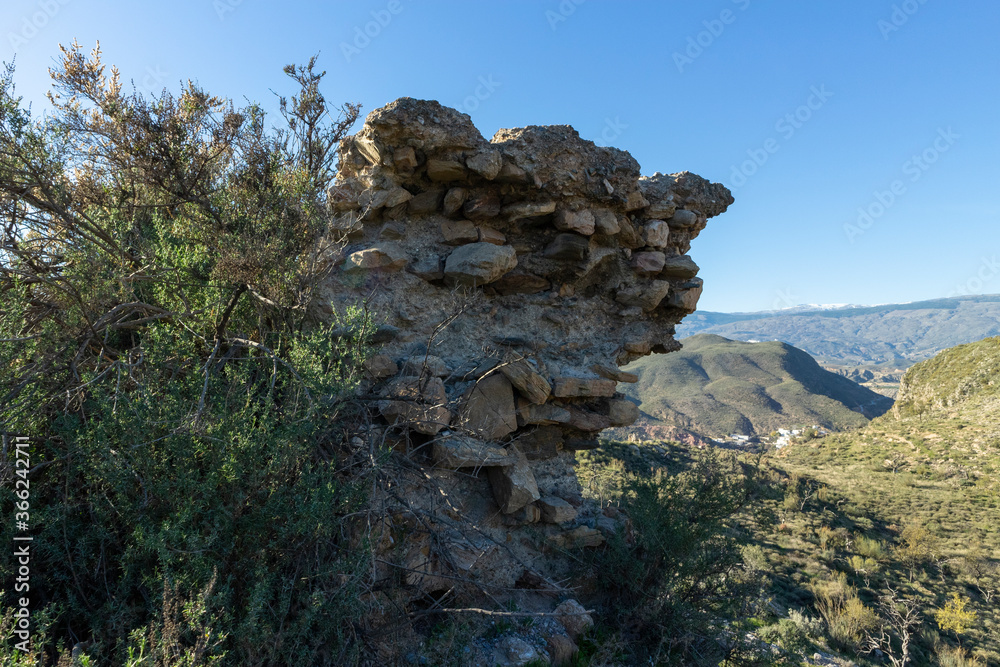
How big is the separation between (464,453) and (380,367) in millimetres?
1019

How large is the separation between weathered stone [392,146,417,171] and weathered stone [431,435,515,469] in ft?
8.59

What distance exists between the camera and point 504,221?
4.93m

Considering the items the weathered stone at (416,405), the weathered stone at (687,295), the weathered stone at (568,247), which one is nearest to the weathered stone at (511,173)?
the weathered stone at (568,247)

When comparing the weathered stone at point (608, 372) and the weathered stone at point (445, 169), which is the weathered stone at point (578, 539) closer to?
the weathered stone at point (608, 372)

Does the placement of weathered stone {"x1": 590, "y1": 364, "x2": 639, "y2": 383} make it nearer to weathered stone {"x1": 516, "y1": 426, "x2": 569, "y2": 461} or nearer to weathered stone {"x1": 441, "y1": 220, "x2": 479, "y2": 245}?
weathered stone {"x1": 516, "y1": 426, "x2": 569, "y2": 461}

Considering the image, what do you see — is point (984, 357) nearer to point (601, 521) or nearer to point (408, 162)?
point (601, 521)

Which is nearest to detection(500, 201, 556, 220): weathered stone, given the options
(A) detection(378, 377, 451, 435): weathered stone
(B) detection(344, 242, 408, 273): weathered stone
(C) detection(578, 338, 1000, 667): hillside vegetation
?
(B) detection(344, 242, 408, 273): weathered stone

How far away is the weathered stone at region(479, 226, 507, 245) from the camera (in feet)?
15.7

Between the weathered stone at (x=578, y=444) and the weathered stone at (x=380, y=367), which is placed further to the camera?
the weathered stone at (x=578, y=444)

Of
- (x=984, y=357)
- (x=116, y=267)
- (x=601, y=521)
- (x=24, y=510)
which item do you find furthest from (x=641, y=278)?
(x=984, y=357)

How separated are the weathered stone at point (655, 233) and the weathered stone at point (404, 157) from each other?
2803 millimetres

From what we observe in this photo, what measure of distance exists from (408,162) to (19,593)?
153 inches

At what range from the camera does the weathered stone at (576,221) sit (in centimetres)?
488

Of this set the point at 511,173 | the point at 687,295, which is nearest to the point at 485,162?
the point at 511,173
